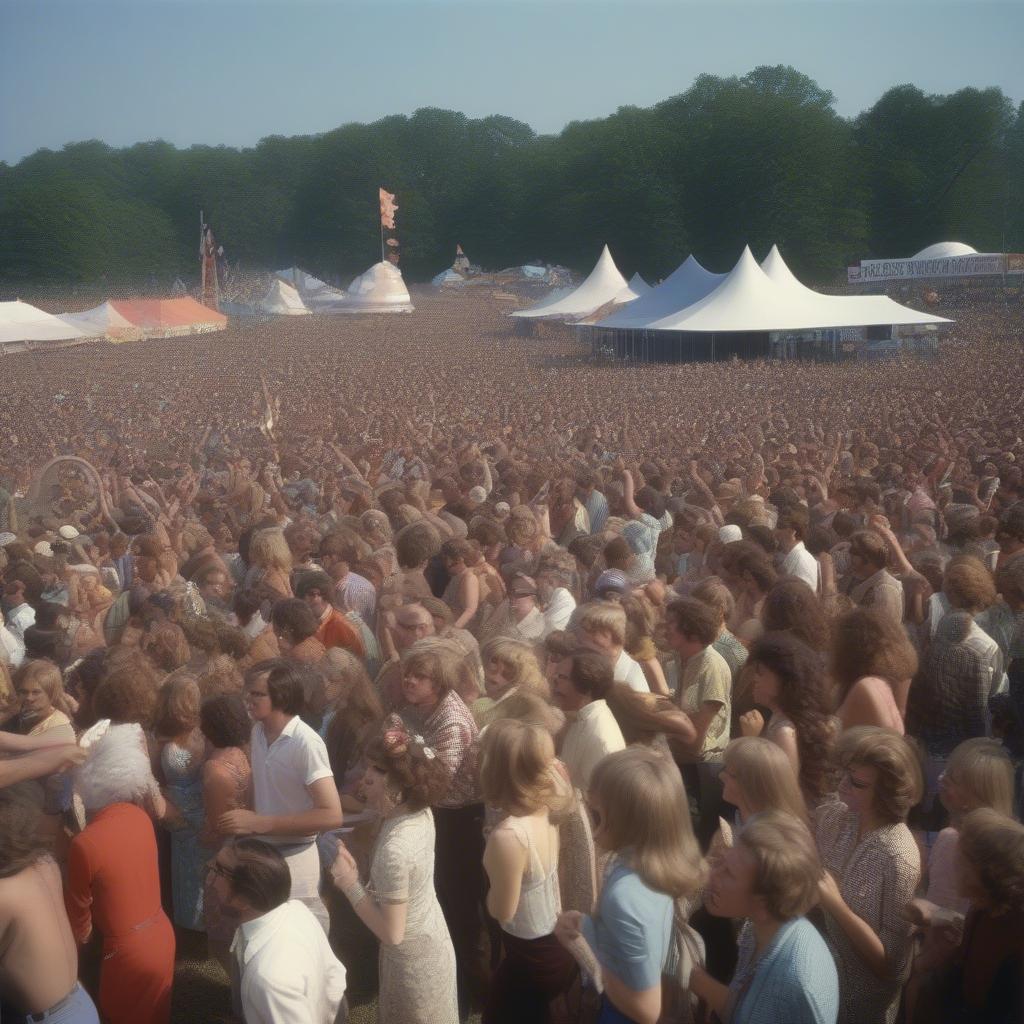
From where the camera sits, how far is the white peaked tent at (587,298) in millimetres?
38438

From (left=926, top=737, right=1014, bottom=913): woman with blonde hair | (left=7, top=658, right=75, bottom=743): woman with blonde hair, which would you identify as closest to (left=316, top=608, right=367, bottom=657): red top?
(left=7, top=658, right=75, bottom=743): woman with blonde hair

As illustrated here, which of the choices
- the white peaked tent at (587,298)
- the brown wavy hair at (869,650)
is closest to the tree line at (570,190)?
the white peaked tent at (587,298)

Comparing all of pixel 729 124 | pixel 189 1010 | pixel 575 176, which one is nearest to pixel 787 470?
pixel 189 1010

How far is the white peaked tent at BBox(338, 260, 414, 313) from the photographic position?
53531mm

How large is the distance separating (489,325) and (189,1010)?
40167 millimetres

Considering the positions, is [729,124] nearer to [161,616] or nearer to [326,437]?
[326,437]

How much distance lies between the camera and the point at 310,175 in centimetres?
8525

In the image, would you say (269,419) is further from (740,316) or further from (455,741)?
(740,316)

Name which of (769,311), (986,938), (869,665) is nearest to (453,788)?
(869,665)

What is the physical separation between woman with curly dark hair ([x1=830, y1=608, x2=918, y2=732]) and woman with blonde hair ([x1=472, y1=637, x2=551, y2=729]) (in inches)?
37.7

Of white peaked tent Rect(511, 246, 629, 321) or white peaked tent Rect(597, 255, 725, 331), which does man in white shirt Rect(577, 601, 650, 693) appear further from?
white peaked tent Rect(511, 246, 629, 321)

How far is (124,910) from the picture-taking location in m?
3.21

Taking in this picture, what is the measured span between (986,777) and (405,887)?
4.86ft

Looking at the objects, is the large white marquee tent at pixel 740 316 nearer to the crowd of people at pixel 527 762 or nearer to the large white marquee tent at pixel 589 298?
the large white marquee tent at pixel 589 298
